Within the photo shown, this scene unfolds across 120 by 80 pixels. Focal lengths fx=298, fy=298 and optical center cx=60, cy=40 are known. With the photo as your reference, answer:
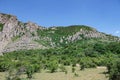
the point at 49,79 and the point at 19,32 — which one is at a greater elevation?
the point at 19,32

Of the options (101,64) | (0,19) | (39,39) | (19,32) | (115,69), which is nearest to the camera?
(115,69)

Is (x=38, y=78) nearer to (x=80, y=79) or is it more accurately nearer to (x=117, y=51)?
(x=80, y=79)

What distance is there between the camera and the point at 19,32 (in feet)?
580

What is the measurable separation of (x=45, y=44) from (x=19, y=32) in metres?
19.0

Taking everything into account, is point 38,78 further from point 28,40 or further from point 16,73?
A: point 28,40

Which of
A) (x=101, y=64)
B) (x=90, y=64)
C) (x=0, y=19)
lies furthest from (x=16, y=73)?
(x=0, y=19)

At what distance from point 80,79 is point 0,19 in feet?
267

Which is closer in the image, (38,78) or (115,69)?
(115,69)

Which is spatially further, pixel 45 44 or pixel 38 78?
pixel 45 44

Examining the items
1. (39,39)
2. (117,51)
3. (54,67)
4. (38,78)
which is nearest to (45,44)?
(39,39)

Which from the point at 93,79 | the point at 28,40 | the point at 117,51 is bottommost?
the point at 93,79

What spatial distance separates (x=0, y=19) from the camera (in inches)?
4798

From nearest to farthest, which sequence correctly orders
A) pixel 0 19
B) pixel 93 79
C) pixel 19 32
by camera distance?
pixel 93 79
pixel 0 19
pixel 19 32

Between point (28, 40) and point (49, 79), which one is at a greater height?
point (28, 40)
